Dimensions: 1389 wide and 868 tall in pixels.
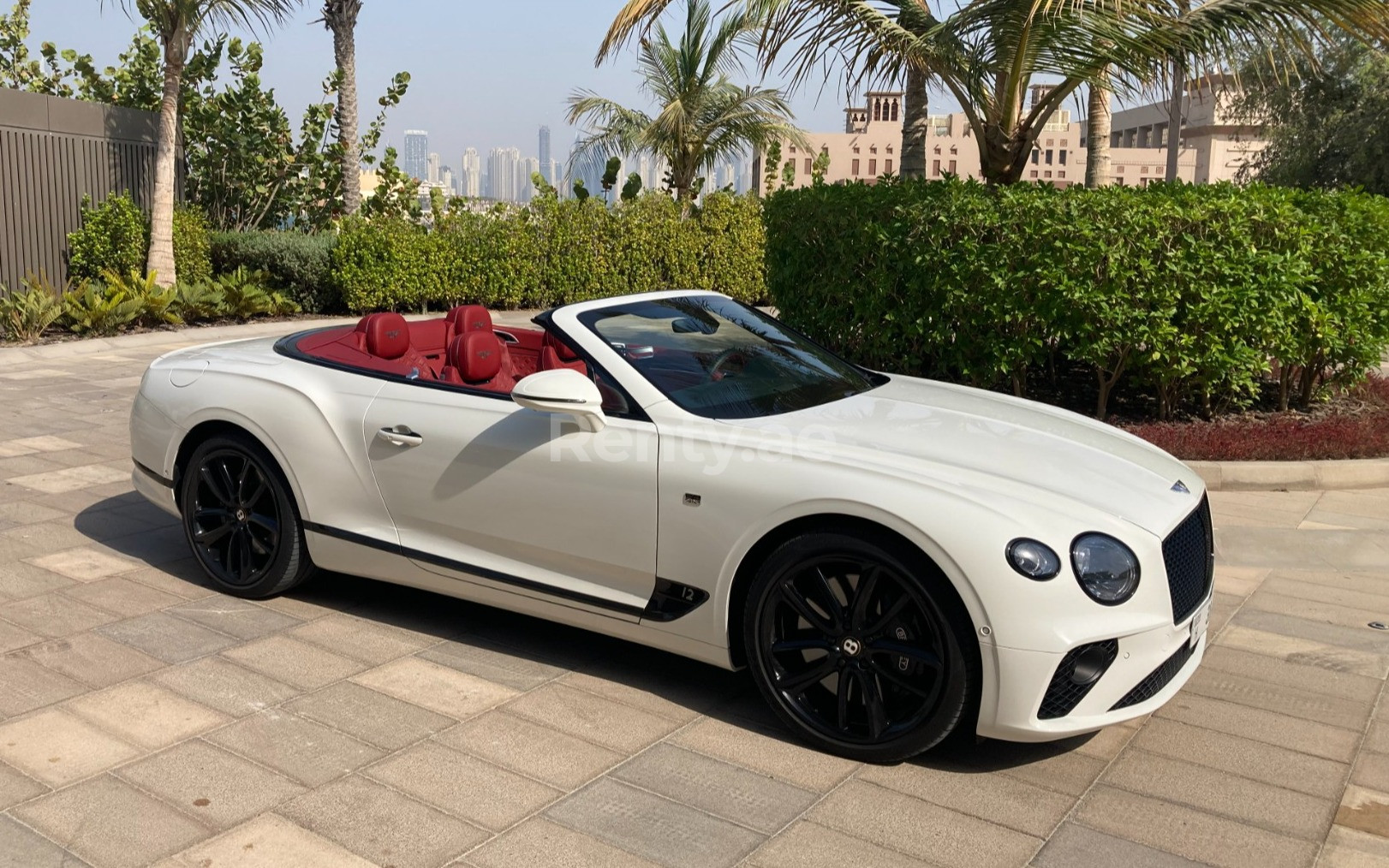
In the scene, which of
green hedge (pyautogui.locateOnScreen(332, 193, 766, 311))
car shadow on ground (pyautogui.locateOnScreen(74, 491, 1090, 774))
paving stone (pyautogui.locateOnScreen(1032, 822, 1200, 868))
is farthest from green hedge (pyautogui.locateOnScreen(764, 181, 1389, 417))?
green hedge (pyautogui.locateOnScreen(332, 193, 766, 311))

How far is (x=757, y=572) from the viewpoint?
3.87 meters

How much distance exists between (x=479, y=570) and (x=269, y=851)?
1.47m

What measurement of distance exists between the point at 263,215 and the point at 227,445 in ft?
51.9

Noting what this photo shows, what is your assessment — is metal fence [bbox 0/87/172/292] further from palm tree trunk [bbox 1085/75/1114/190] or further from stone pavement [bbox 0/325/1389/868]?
palm tree trunk [bbox 1085/75/1114/190]

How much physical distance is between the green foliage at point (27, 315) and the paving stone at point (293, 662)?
36.9 feet

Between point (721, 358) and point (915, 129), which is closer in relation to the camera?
point (721, 358)

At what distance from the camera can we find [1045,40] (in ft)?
29.6

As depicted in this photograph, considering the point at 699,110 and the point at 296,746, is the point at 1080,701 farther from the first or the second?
the point at 699,110

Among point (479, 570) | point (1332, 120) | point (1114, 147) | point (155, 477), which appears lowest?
point (479, 570)

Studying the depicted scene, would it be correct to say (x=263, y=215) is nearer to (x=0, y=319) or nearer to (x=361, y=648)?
(x=0, y=319)

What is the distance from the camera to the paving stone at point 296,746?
12.1ft

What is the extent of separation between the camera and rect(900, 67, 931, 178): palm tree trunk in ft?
40.4

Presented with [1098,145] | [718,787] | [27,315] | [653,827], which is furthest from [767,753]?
[27,315]

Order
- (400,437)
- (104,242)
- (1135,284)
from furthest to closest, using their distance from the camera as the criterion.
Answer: (104,242)
(1135,284)
(400,437)
